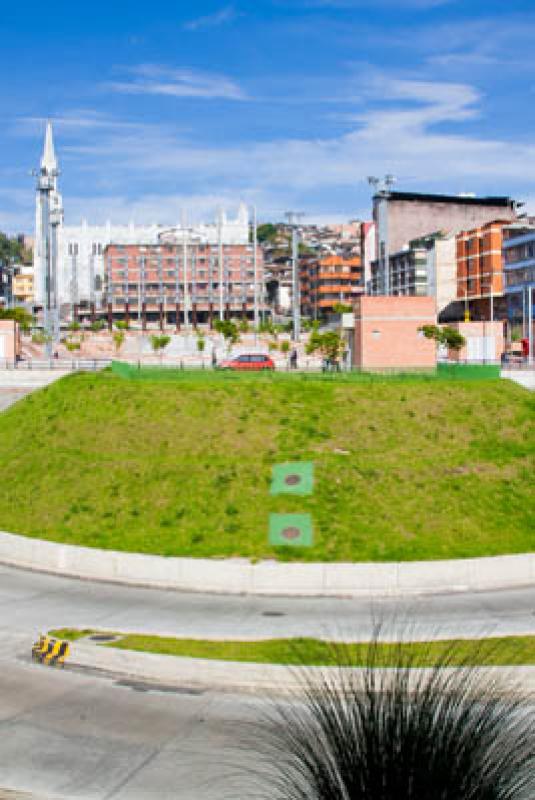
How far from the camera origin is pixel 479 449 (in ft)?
125

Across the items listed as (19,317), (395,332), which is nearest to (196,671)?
(395,332)

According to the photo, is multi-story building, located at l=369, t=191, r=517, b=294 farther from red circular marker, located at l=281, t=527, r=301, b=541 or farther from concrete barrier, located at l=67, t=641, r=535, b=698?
concrete barrier, located at l=67, t=641, r=535, b=698

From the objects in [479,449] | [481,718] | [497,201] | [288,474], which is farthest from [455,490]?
[497,201]

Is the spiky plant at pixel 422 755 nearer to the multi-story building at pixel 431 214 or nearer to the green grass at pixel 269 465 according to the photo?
the green grass at pixel 269 465

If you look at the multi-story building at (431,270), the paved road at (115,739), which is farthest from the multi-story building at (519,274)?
the paved road at (115,739)

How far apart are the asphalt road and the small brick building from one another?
29.4 m

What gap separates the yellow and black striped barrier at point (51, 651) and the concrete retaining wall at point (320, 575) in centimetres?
793

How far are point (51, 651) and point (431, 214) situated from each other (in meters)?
146

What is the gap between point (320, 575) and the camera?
29594mm

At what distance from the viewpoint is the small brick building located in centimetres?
5797

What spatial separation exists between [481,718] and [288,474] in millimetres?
27701

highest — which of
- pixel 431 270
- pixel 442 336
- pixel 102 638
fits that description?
pixel 431 270

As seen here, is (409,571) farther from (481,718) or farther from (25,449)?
(481,718)

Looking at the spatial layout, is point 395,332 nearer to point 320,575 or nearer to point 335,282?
point 320,575
